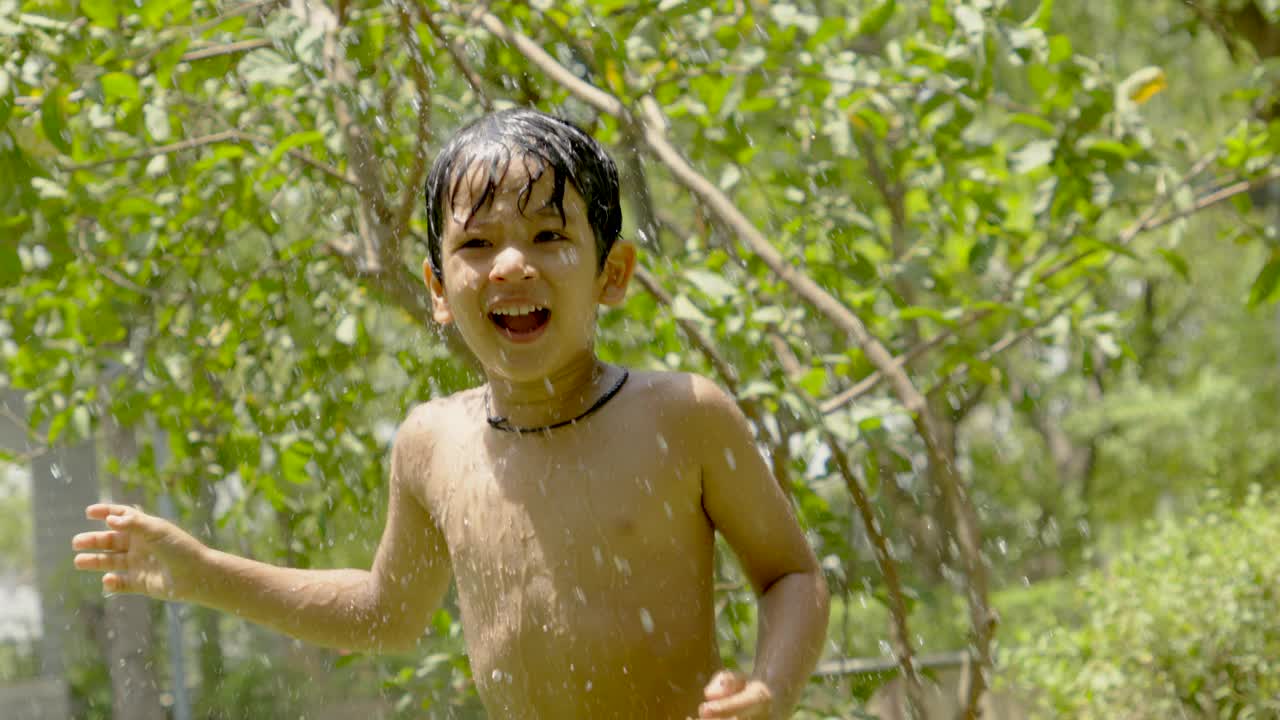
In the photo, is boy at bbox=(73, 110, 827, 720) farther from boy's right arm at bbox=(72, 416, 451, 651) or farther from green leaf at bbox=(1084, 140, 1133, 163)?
green leaf at bbox=(1084, 140, 1133, 163)

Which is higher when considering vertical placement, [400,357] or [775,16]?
[775,16]

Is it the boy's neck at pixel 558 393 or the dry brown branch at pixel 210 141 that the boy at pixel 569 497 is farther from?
the dry brown branch at pixel 210 141

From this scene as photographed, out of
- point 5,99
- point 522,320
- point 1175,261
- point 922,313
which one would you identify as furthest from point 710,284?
point 5,99

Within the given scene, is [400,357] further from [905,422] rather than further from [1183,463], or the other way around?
[1183,463]

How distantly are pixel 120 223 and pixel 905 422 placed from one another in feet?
6.51

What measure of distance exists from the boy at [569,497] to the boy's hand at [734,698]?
140mm

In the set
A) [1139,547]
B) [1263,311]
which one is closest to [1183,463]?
[1263,311]

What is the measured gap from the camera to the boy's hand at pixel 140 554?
1.62 m

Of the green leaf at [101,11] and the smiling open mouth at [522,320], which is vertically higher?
the green leaf at [101,11]

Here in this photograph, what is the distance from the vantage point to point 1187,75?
1225 centimetres

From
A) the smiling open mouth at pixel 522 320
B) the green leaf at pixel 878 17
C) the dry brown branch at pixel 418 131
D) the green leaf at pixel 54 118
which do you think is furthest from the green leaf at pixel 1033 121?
the green leaf at pixel 54 118

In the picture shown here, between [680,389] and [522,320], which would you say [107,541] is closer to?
[522,320]

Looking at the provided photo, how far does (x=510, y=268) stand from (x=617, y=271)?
0.73 feet

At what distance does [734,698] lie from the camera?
1.22 m
